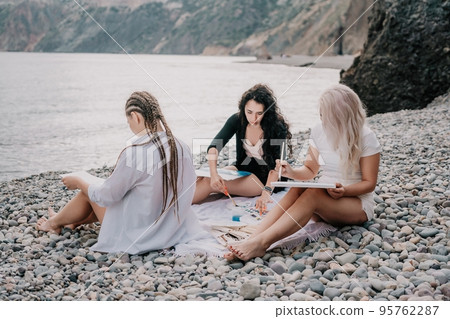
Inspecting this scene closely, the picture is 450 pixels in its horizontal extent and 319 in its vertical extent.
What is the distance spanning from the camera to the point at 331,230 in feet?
12.3

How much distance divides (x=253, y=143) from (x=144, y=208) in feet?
5.32

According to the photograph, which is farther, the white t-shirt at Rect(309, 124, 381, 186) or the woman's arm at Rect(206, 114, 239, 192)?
the woman's arm at Rect(206, 114, 239, 192)

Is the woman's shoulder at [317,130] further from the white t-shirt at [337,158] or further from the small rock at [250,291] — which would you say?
the small rock at [250,291]

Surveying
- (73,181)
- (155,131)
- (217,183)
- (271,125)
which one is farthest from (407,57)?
(73,181)

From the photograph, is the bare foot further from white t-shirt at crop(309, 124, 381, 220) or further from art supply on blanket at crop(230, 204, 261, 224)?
art supply on blanket at crop(230, 204, 261, 224)

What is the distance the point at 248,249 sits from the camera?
131 inches

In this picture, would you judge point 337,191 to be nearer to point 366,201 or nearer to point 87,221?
point 366,201

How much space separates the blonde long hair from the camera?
136 inches

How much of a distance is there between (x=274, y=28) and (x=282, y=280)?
9968 cm

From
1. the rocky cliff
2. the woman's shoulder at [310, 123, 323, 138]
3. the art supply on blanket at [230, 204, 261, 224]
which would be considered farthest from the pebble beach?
the rocky cliff

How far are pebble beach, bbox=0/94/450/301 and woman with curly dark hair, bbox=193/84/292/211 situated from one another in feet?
3.37

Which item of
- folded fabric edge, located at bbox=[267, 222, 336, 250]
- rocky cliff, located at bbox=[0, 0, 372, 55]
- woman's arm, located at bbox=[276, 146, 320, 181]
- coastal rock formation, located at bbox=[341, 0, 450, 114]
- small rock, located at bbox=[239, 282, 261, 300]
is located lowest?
small rock, located at bbox=[239, 282, 261, 300]
